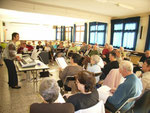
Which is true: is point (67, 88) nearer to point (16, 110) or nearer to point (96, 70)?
point (96, 70)

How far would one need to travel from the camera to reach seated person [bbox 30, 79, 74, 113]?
36.9 inches

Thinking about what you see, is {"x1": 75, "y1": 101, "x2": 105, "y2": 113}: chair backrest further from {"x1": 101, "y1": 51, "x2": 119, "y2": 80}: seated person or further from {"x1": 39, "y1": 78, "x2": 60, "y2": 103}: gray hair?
{"x1": 101, "y1": 51, "x2": 119, "y2": 80}: seated person

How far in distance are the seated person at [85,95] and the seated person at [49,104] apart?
0.65 ft

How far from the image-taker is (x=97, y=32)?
870 centimetres

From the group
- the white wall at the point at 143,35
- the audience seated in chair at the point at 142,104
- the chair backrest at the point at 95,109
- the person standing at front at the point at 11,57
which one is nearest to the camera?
the chair backrest at the point at 95,109

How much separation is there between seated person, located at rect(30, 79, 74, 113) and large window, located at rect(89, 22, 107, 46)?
7689mm

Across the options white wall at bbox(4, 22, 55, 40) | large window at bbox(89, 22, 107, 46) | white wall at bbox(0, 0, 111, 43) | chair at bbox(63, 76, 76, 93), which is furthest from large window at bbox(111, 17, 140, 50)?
white wall at bbox(4, 22, 55, 40)

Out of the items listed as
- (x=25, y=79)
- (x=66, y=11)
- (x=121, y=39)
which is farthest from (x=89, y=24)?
(x=25, y=79)

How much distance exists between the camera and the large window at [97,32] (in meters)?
8.31

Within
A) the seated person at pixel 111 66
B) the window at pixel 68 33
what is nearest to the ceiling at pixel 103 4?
the seated person at pixel 111 66

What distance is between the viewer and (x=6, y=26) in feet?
37.9

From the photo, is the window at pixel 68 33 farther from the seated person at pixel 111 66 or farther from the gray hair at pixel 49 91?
the gray hair at pixel 49 91

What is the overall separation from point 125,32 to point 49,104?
23.5 feet

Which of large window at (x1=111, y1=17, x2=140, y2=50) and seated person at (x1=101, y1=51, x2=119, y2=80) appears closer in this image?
seated person at (x1=101, y1=51, x2=119, y2=80)
